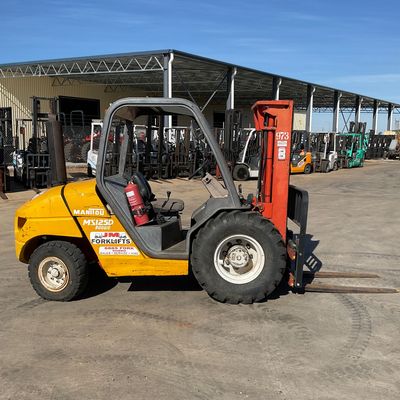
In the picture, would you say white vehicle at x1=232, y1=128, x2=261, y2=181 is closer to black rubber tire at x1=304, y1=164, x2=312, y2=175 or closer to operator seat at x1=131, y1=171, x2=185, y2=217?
black rubber tire at x1=304, y1=164, x2=312, y2=175

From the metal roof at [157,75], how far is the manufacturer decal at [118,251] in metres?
18.0

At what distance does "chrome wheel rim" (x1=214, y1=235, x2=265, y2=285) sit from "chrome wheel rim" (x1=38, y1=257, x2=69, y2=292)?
1628mm

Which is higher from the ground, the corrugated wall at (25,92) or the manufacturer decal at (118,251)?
the corrugated wall at (25,92)

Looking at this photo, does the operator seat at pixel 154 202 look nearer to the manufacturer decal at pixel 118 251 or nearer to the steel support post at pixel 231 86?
the manufacturer decal at pixel 118 251

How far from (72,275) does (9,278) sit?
4.77ft

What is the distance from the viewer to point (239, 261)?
4.54 meters

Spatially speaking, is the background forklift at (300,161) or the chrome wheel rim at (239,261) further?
the background forklift at (300,161)

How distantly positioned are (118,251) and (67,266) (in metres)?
0.59

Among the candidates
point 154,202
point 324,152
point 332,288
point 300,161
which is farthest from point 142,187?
point 324,152

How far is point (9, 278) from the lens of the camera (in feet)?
18.2

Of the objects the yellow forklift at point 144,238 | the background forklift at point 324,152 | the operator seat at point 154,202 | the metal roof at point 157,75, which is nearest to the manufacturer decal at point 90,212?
the yellow forklift at point 144,238

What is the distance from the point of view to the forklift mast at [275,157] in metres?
4.81

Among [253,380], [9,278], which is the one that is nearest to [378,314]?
[253,380]

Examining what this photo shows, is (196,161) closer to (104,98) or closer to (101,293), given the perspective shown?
(101,293)
